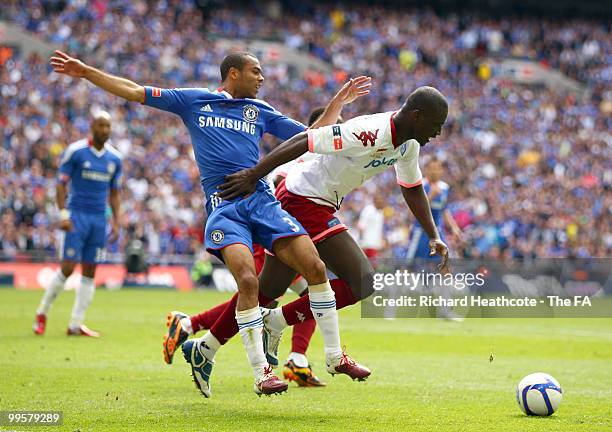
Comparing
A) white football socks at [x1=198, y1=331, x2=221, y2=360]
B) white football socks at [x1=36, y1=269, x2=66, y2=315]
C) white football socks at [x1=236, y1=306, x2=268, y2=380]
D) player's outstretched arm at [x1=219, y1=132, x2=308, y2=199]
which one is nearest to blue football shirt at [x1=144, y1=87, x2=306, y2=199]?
player's outstretched arm at [x1=219, y1=132, x2=308, y2=199]

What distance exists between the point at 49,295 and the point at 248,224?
22.2ft

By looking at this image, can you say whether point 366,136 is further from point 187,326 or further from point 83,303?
point 83,303

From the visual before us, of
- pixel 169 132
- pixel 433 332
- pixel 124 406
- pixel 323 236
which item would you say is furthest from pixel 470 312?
pixel 169 132

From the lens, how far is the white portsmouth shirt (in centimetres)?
730

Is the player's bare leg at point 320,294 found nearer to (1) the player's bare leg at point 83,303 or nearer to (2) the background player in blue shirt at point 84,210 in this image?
(1) the player's bare leg at point 83,303

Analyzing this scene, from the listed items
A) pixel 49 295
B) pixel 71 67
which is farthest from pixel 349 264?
pixel 49 295

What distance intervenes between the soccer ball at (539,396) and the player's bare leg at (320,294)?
46.3 inches

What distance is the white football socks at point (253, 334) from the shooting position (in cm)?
718

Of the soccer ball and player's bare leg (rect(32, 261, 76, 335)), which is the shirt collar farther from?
the soccer ball

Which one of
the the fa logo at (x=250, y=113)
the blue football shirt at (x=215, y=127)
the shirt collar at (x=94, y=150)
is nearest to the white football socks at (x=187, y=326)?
the blue football shirt at (x=215, y=127)

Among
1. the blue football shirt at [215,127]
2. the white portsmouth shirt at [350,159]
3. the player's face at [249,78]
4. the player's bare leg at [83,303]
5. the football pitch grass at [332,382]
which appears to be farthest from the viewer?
the player's bare leg at [83,303]

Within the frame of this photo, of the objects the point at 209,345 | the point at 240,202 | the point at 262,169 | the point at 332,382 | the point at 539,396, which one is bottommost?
the point at 332,382

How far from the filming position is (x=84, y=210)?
13.6m

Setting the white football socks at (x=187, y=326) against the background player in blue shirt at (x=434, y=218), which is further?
the background player in blue shirt at (x=434, y=218)
